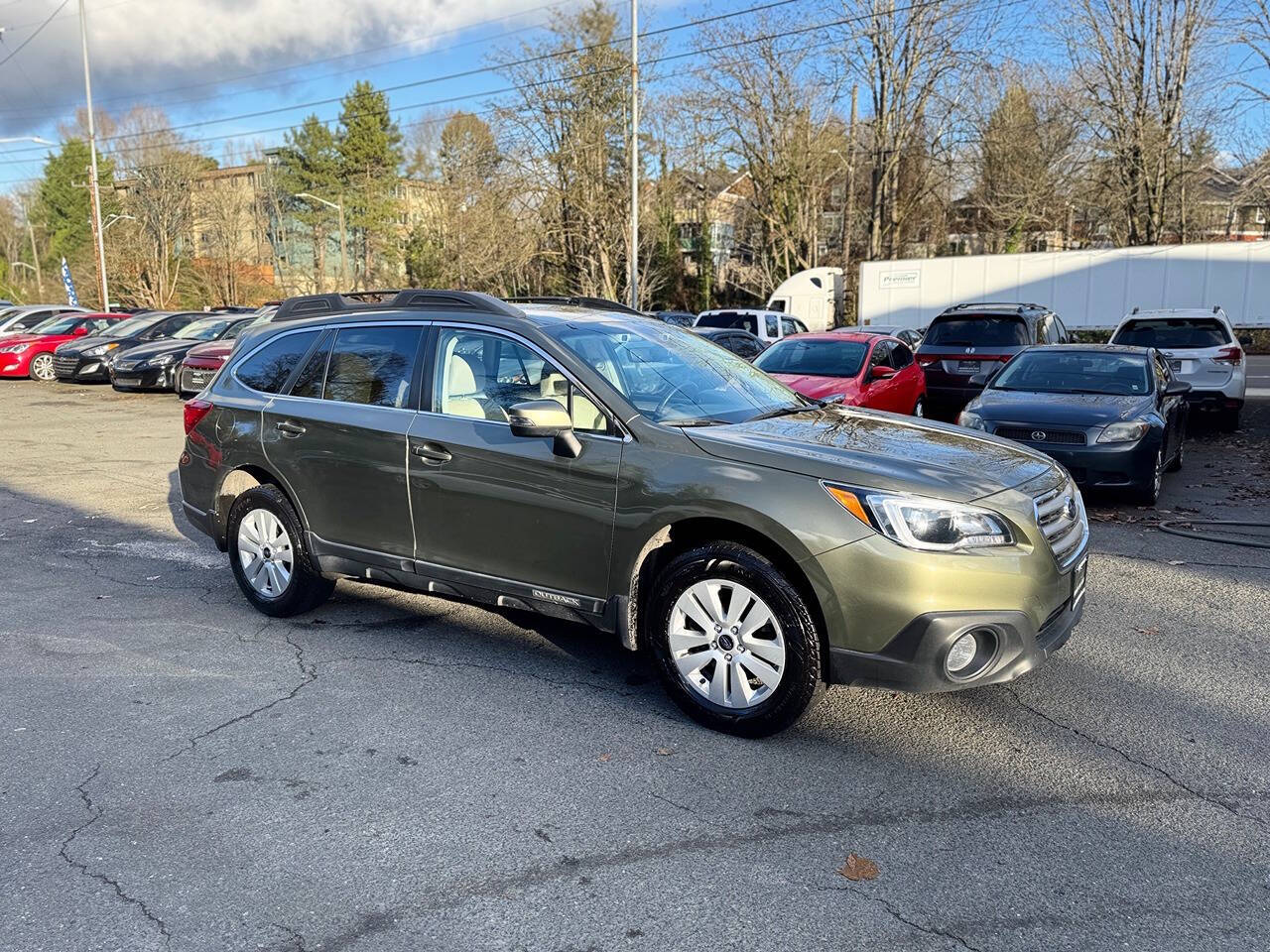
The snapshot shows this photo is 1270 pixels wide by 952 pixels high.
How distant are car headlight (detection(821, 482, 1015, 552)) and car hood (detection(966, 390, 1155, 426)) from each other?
5485 mm

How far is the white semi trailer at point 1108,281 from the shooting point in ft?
82.6

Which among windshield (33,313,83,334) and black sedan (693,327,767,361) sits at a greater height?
windshield (33,313,83,334)

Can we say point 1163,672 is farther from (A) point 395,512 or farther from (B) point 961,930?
(A) point 395,512

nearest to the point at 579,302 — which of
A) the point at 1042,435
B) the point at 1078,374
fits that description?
the point at 1042,435

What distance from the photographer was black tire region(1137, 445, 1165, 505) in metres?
8.55

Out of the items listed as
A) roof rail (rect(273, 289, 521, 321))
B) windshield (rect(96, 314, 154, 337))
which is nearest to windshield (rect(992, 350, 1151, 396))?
roof rail (rect(273, 289, 521, 321))

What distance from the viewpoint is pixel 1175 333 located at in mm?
13453

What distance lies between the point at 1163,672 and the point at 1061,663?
48 cm

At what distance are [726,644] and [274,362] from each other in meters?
3.42

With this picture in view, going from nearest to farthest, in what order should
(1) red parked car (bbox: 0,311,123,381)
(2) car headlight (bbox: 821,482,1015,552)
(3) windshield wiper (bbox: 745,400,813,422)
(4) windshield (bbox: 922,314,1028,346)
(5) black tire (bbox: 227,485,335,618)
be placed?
(2) car headlight (bbox: 821,482,1015,552), (3) windshield wiper (bbox: 745,400,813,422), (5) black tire (bbox: 227,485,335,618), (4) windshield (bbox: 922,314,1028,346), (1) red parked car (bbox: 0,311,123,381)

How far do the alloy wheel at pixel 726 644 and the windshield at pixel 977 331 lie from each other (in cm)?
1110

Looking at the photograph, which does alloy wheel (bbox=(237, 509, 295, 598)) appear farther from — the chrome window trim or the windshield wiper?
the windshield wiper

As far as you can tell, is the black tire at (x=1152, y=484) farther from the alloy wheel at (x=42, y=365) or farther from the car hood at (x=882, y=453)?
the alloy wheel at (x=42, y=365)

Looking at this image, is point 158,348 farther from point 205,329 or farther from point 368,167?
point 368,167
